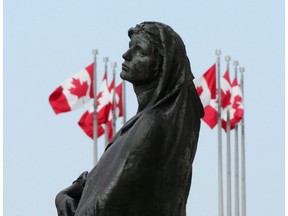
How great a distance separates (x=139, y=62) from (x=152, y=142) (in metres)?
0.54

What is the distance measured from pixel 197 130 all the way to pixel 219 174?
120 feet

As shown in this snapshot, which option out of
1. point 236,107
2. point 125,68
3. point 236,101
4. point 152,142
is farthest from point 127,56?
point 236,107

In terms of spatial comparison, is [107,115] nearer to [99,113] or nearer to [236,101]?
[99,113]

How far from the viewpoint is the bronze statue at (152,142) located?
848 centimetres

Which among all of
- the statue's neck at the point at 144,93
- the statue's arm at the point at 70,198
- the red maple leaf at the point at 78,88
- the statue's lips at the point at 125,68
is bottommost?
the statue's arm at the point at 70,198

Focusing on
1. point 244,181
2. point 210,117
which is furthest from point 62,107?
point 244,181

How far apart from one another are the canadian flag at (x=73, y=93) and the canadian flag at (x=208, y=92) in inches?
130

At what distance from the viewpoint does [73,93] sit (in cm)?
4034

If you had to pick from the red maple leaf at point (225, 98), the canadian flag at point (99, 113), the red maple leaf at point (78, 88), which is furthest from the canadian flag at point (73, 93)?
the red maple leaf at point (225, 98)

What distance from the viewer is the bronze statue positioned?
27.8 feet

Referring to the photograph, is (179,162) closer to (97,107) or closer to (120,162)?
(120,162)

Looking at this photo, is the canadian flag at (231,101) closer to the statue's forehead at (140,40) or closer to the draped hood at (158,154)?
the statue's forehead at (140,40)

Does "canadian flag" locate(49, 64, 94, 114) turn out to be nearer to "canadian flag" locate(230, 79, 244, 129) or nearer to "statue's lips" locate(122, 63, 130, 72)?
"canadian flag" locate(230, 79, 244, 129)

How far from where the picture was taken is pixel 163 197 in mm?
8492
